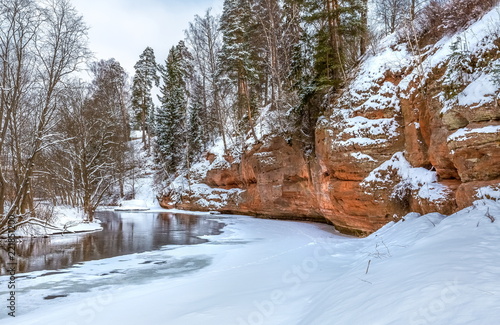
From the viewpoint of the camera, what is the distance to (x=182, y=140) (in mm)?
33625

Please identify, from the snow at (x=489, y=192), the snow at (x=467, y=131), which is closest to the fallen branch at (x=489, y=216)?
the snow at (x=489, y=192)

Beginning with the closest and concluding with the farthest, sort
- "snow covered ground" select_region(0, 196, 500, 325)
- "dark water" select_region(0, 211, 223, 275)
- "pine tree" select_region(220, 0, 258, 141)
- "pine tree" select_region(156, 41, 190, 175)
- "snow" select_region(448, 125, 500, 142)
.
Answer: "snow covered ground" select_region(0, 196, 500, 325) → "snow" select_region(448, 125, 500, 142) → "dark water" select_region(0, 211, 223, 275) → "pine tree" select_region(220, 0, 258, 141) → "pine tree" select_region(156, 41, 190, 175)

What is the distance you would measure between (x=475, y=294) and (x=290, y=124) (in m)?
16.7

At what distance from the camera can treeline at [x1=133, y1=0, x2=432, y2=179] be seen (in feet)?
49.5

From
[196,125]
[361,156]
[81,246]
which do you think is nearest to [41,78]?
[81,246]

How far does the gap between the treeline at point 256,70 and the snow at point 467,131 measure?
573cm

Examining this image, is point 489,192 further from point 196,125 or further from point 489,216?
point 196,125

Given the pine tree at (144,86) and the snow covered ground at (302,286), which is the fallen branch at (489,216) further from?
the pine tree at (144,86)

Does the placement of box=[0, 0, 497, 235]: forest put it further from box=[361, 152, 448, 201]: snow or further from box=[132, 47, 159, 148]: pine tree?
box=[361, 152, 448, 201]: snow

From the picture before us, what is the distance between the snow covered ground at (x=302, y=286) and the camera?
239cm

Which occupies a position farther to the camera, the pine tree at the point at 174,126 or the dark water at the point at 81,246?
the pine tree at the point at 174,126

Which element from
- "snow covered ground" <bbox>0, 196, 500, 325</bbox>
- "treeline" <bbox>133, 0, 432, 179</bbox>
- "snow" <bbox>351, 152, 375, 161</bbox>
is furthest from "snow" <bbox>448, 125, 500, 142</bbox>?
"treeline" <bbox>133, 0, 432, 179</bbox>

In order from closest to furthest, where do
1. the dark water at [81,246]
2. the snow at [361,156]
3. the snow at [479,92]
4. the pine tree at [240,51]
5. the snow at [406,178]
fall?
the snow at [479,92], the dark water at [81,246], the snow at [406,178], the snow at [361,156], the pine tree at [240,51]

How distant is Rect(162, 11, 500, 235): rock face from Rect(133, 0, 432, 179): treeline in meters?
1.94
